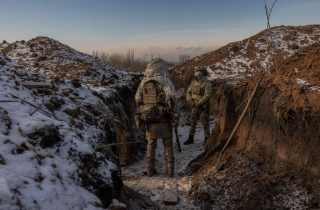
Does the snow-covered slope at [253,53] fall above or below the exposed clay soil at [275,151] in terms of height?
above

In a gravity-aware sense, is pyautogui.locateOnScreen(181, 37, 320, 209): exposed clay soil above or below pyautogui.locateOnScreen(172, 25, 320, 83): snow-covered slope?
below

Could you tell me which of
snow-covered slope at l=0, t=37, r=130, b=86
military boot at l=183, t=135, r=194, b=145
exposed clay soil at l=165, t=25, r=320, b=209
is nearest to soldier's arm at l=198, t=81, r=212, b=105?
military boot at l=183, t=135, r=194, b=145

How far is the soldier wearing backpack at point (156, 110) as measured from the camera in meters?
5.53

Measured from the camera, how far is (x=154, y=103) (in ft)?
18.4

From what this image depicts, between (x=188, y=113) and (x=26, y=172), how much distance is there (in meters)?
11.1

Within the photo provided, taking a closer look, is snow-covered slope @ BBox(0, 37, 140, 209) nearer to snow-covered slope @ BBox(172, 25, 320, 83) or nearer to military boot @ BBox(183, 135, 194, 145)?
military boot @ BBox(183, 135, 194, 145)

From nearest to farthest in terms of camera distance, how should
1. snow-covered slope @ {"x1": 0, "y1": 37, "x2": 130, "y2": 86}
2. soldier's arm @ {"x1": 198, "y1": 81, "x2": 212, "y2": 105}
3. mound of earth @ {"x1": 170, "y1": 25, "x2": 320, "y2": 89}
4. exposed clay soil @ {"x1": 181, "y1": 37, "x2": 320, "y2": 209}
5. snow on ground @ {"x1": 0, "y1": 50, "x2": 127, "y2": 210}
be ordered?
snow on ground @ {"x1": 0, "y1": 50, "x2": 127, "y2": 210}
exposed clay soil @ {"x1": 181, "y1": 37, "x2": 320, "y2": 209}
soldier's arm @ {"x1": 198, "y1": 81, "x2": 212, "y2": 105}
snow-covered slope @ {"x1": 0, "y1": 37, "x2": 130, "y2": 86}
mound of earth @ {"x1": 170, "y1": 25, "x2": 320, "y2": 89}

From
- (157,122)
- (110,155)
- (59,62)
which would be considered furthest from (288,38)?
(110,155)

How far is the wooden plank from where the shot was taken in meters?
4.47

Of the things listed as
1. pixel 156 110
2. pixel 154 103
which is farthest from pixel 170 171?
pixel 154 103

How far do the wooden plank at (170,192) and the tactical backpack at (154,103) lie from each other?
1.19 meters

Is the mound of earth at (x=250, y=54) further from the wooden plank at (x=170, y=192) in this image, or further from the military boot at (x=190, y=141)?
the wooden plank at (x=170, y=192)

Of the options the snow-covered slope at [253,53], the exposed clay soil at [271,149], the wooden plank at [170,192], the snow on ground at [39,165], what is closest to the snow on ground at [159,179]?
the wooden plank at [170,192]

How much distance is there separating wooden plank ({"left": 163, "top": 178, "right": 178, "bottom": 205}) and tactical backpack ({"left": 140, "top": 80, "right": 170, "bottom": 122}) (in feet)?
3.89
